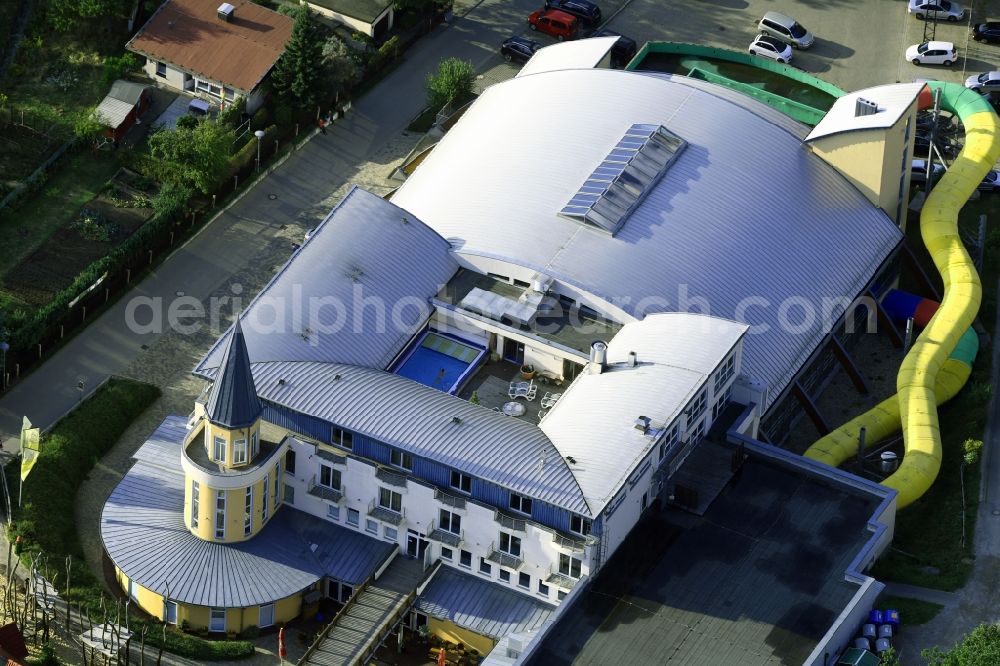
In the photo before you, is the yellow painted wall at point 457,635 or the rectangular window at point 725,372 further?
the rectangular window at point 725,372

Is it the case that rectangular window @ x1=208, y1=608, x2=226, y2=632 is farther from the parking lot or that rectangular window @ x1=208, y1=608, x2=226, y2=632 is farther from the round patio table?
the parking lot

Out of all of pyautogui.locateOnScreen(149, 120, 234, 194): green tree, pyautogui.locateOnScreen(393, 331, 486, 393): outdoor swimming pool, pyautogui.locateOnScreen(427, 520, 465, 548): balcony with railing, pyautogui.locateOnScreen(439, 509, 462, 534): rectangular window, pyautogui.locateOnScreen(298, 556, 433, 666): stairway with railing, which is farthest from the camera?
pyautogui.locateOnScreen(149, 120, 234, 194): green tree

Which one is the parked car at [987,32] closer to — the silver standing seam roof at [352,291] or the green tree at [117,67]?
the silver standing seam roof at [352,291]

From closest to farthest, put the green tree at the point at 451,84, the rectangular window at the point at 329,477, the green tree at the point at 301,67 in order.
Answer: the rectangular window at the point at 329,477, the green tree at the point at 301,67, the green tree at the point at 451,84

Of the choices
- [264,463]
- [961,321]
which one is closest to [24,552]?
[264,463]

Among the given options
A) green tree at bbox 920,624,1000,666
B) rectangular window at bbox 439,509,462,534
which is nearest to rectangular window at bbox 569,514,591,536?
rectangular window at bbox 439,509,462,534

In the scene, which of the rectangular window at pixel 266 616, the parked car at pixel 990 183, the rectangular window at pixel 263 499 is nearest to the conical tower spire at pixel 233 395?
the rectangular window at pixel 263 499
